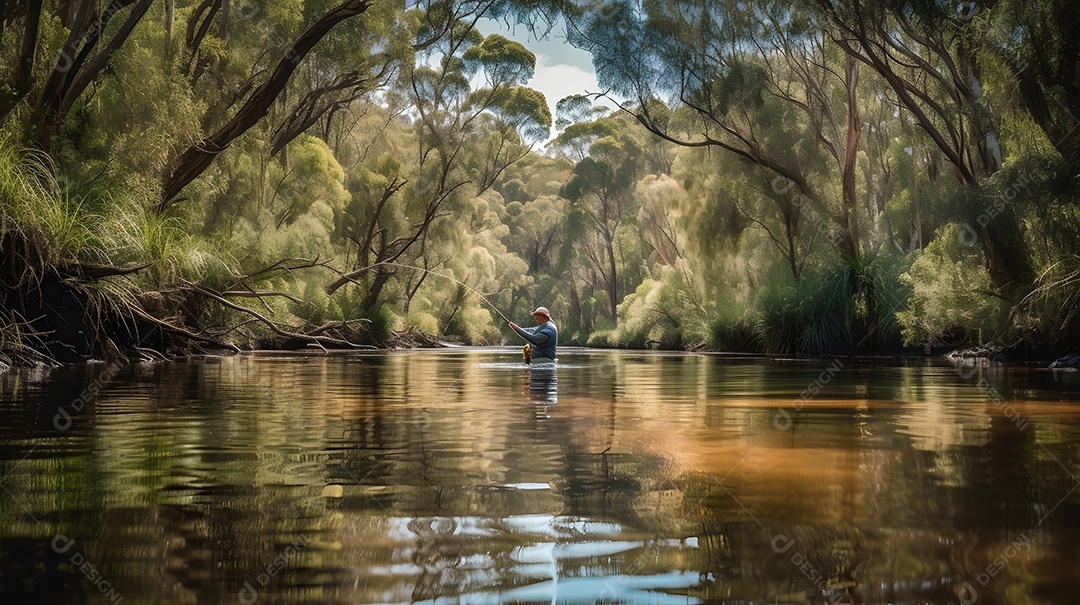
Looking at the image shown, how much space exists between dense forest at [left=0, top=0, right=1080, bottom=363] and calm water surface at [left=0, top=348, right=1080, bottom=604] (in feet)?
18.1

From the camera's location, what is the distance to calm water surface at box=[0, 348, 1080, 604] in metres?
2.33

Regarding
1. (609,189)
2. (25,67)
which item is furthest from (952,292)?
(609,189)

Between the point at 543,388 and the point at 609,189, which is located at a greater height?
the point at 609,189

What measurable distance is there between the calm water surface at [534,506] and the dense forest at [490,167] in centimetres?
553

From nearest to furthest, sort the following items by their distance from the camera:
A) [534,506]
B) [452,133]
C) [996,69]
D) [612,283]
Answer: [534,506] → [996,69] → [452,133] → [612,283]

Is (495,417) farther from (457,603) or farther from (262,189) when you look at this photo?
(262,189)

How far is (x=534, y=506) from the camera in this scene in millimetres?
3328

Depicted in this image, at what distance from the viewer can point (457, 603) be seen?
217cm

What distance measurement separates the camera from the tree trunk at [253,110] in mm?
15455

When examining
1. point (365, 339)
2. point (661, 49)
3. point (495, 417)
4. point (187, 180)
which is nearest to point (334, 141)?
point (365, 339)

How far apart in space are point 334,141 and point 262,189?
Result: 66.3ft

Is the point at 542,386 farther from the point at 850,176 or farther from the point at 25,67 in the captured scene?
the point at 850,176

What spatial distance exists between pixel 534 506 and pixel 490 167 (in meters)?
44.7

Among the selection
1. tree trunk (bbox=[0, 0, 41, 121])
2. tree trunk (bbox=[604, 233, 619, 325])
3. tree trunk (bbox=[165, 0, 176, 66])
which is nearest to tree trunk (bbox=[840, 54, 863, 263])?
tree trunk (bbox=[165, 0, 176, 66])
